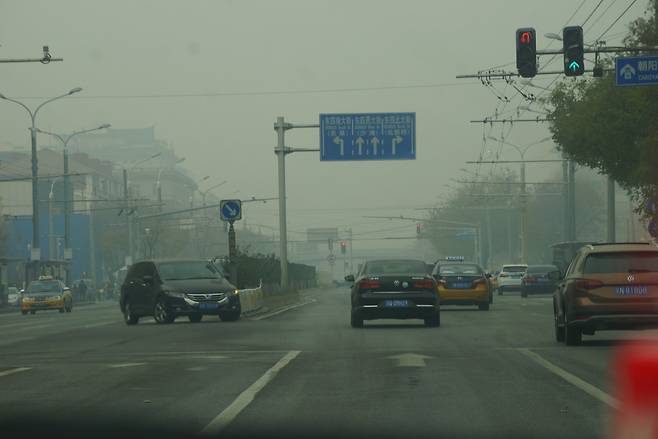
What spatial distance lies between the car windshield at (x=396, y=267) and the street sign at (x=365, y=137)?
20.1m

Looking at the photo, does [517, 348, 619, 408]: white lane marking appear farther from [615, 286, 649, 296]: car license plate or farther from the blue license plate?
the blue license plate

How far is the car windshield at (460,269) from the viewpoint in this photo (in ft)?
137

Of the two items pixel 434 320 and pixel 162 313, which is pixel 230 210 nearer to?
pixel 162 313

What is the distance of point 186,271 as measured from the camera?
111 feet

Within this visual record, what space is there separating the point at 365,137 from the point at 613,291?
29397mm

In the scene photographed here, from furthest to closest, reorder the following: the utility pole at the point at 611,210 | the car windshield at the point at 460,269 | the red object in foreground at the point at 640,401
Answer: the utility pole at the point at 611,210, the car windshield at the point at 460,269, the red object in foreground at the point at 640,401

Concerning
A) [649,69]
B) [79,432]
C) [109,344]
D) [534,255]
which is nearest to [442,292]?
[649,69]

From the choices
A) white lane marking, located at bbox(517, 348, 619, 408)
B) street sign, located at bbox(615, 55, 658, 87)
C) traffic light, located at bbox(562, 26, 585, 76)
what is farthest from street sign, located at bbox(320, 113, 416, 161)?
white lane marking, located at bbox(517, 348, 619, 408)

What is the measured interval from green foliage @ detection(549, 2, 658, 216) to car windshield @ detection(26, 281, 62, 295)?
74.3ft

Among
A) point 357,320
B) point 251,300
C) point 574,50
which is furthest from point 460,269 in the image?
point 574,50

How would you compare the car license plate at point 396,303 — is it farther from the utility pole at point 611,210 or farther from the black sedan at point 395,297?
the utility pole at point 611,210

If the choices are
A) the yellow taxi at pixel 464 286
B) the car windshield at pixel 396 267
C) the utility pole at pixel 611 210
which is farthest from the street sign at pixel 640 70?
the utility pole at pixel 611 210

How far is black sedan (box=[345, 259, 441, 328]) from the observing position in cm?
2773

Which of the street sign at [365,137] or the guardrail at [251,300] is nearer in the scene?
the guardrail at [251,300]
